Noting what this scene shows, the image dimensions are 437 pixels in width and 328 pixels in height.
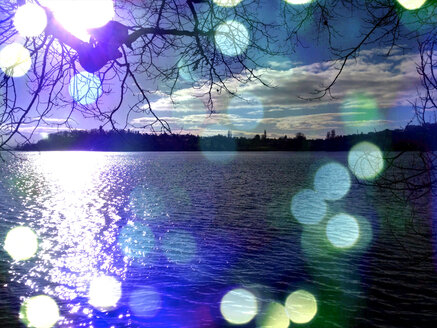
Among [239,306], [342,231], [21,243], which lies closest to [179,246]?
[239,306]

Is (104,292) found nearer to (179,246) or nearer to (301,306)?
(179,246)

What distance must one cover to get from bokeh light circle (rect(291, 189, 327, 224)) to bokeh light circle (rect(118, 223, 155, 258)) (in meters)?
10.2

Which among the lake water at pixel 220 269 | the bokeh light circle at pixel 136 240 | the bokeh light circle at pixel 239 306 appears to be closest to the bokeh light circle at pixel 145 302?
the lake water at pixel 220 269

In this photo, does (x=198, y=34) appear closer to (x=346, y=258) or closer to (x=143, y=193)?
(x=346, y=258)

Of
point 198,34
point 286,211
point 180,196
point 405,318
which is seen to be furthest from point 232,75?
point 180,196

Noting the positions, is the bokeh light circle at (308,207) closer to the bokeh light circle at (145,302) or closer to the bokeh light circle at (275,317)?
the bokeh light circle at (275,317)

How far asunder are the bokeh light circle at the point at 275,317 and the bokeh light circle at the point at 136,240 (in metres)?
7.53

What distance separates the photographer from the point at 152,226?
24328 millimetres

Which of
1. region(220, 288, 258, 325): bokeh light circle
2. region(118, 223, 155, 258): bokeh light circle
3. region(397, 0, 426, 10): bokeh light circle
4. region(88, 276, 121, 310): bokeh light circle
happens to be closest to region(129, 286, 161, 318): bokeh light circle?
region(88, 276, 121, 310): bokeh light circle

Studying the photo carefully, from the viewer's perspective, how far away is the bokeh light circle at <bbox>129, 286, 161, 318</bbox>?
12.1 meters

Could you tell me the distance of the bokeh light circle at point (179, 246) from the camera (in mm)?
17059

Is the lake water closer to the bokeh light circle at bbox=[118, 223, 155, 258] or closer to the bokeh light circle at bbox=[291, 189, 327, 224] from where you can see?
the bokeh light circle at bbox=[118, 223, 155, 258]

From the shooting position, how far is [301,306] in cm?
1236

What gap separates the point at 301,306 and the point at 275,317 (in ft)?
3.57
